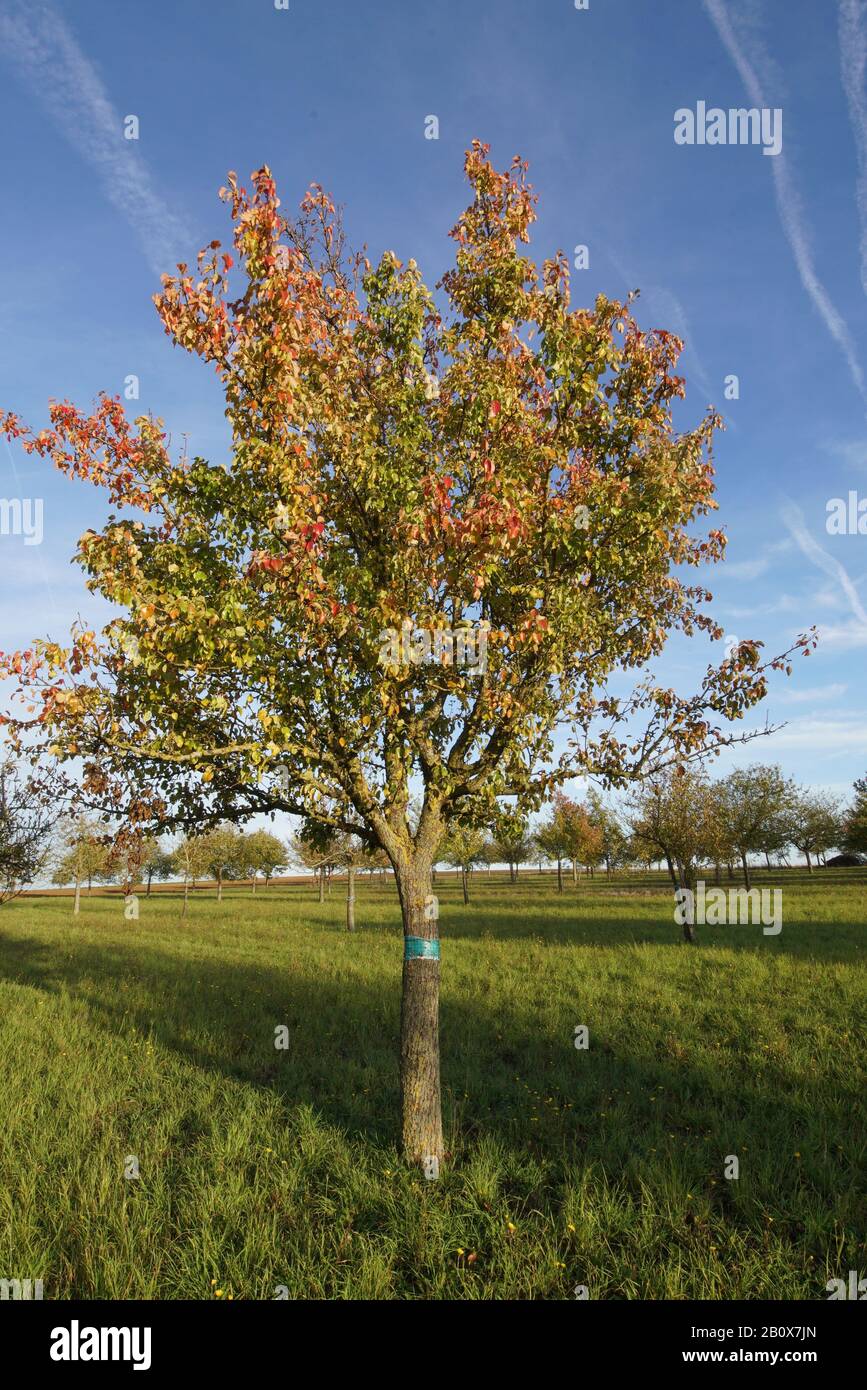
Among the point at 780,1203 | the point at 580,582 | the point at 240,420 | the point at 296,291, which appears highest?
the point at 296,291

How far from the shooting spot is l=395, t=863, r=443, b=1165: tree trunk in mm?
7395

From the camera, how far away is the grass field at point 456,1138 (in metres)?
5.68

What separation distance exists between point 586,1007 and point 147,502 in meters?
12.8

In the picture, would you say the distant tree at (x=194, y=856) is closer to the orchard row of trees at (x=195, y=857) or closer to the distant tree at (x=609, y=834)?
the orchard row of trees at (x=195, y=857)

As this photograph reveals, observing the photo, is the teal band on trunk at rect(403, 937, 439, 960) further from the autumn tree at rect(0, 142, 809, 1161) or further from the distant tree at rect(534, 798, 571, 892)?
the distant tree at rect(534, 798, 571, 892)

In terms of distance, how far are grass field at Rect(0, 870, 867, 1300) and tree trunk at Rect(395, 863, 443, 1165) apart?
394mm

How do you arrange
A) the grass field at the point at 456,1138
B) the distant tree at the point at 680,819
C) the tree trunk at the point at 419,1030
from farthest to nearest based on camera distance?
the distant tree at the point at 680,819 < the tree trunk at the point at 419,1030 < the grass field at the point at 456,1138

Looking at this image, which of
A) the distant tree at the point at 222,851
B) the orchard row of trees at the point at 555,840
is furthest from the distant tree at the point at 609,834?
the distant tree at the point at 222,851

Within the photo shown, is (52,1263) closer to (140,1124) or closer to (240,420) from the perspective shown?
(140,1124)

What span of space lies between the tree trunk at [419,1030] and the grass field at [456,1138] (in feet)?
1.29

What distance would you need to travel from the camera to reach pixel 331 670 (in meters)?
7.18

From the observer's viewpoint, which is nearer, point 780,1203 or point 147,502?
point 780,1203

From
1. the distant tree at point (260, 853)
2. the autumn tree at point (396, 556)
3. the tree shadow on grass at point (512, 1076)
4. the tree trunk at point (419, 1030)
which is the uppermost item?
the autumn tree at point (396, 556)

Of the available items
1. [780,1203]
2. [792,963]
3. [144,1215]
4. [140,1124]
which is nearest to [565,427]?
[780,1203]
